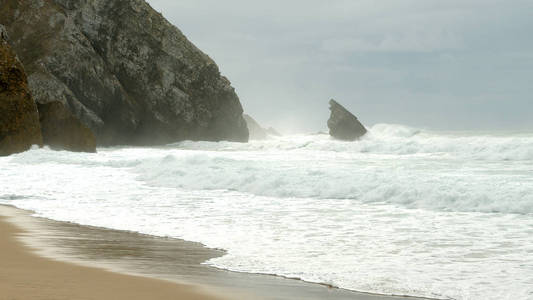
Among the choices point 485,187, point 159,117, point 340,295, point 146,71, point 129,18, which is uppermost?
point 129,18

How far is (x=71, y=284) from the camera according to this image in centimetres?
563

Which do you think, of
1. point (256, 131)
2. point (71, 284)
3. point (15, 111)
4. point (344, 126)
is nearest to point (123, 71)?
point (344, 126)

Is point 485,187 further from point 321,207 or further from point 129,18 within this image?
point 129,18

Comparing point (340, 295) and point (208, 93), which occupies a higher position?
point (208, 93)

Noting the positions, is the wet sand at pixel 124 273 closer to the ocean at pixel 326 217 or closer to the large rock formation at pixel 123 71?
the ocean at pixel 326 217

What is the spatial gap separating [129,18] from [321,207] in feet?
148

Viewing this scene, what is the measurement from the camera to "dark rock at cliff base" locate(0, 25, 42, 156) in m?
30.8

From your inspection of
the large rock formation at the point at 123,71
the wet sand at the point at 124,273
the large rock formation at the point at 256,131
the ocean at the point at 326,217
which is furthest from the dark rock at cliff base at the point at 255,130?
the wet sand at the point at 124,273

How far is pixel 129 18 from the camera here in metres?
53.8

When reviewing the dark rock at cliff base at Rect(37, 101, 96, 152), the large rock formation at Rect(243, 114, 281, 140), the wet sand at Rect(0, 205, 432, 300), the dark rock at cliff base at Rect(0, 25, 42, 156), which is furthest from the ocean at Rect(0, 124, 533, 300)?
the large rock formation at Rect(243, 114, 281, 140)

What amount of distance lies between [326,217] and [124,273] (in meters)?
4.80

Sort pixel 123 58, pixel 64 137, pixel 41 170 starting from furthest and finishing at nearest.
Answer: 1. pixel 123 58
2. pixel 64 137
3. pixel 41 170

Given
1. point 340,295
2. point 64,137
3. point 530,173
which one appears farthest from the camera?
point 64,137

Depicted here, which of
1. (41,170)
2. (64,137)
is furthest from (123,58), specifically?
(41,170)
